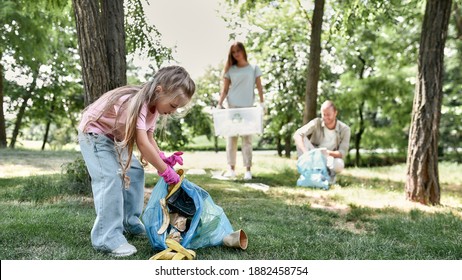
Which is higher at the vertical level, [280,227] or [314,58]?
[314,58]

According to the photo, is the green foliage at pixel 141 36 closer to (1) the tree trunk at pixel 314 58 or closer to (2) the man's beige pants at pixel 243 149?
(2) the man's beige pants at pixel 243 149

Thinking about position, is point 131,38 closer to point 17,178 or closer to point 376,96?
point 17,178

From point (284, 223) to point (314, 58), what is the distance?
3.76 metres

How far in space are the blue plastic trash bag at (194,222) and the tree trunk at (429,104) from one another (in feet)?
6.95

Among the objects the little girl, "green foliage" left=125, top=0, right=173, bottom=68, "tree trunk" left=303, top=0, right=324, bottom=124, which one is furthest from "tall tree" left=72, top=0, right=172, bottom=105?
"tree trunk" left=303, top=0, right=324, bottom=124

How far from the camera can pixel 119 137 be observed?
94.3 inches

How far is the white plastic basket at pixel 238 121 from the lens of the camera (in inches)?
201

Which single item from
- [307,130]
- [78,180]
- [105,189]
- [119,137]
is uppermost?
[119,137]

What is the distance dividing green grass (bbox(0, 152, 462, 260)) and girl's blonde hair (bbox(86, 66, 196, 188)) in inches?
21.8

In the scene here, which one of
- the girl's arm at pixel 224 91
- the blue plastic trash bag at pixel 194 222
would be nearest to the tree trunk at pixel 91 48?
the blue plastic trash bag at pixel 194 222

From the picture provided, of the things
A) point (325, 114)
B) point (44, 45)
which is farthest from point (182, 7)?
point (44, 45)

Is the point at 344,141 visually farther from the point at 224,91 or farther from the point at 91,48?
the point at 91,48

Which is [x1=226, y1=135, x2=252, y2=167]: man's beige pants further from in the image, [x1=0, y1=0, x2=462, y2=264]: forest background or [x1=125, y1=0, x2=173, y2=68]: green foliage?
[x1=125, y1=0, x2=173, y2=68]: green foliage

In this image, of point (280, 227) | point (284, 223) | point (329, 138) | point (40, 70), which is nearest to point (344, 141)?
point (329, 138)
